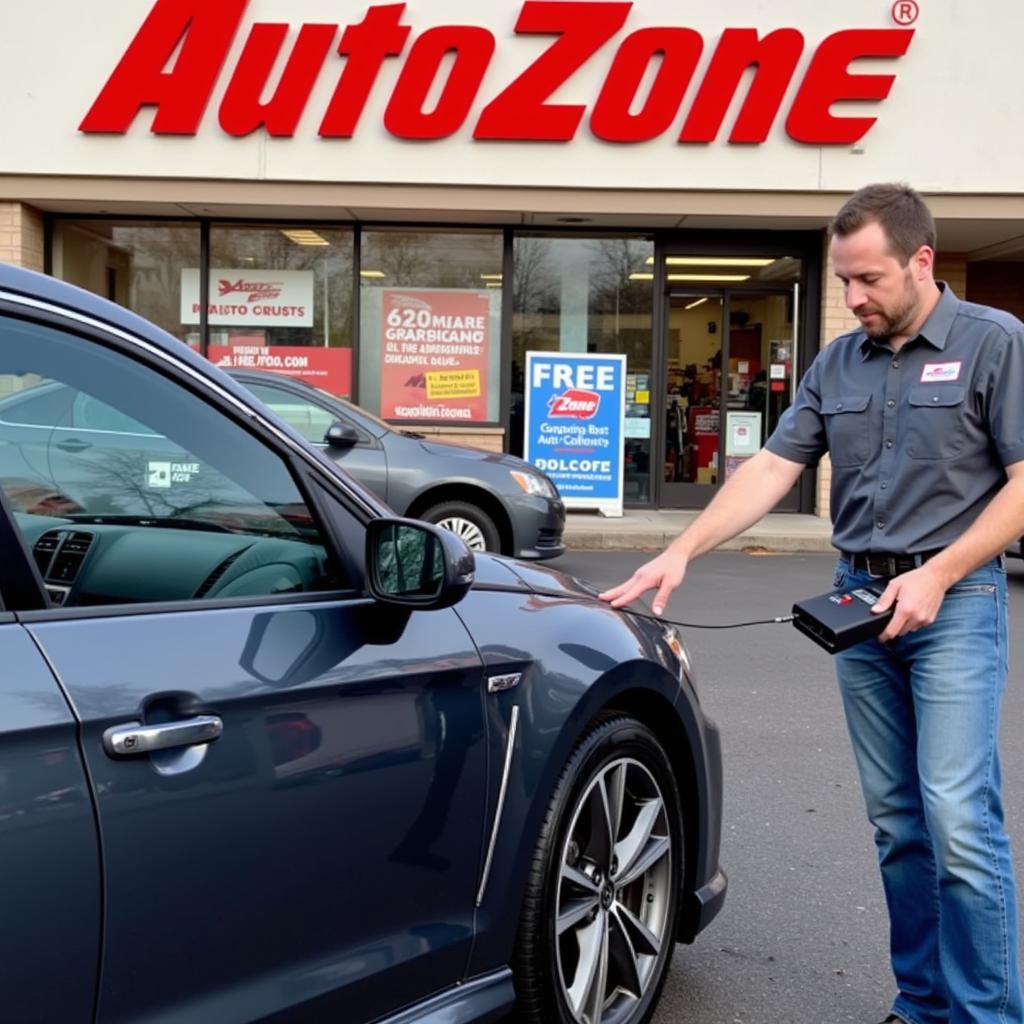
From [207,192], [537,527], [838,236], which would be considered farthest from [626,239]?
[838,236]

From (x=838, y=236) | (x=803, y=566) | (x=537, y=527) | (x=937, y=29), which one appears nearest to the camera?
(x=838, y=236)

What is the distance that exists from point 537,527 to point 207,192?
671 centimetres

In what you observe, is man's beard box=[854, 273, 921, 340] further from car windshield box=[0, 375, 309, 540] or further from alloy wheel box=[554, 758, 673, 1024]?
car windshield box=[0, 375, 309, 540]

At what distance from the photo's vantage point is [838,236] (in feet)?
9.28

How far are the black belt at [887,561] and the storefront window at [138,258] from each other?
1359cm

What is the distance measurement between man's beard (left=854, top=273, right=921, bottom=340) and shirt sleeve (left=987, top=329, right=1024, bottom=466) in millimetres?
205

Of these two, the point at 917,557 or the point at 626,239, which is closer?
the point at 917,557

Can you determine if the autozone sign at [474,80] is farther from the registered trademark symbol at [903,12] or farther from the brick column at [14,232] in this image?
the brick column at [14,232]

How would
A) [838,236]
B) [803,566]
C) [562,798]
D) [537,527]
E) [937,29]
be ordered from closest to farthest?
1. [562,798]
2. [838,236]
3. [537,527]
4. [803,566]
5. [937,29]

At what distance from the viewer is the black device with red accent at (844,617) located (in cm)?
271

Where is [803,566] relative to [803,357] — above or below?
below

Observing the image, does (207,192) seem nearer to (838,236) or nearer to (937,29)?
(937,29)

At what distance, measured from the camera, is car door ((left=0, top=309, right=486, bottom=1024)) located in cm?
183

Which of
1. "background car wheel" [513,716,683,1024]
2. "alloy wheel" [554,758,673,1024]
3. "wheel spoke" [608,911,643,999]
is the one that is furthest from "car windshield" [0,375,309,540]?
"wheel spoke" [608,911,643,999]
